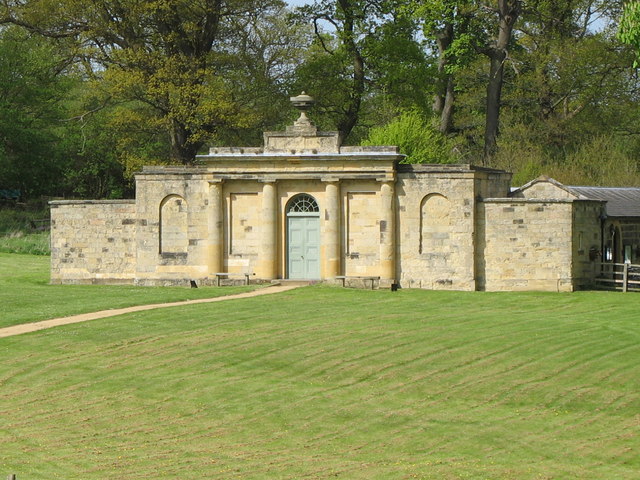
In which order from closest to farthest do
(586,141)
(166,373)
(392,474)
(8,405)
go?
(392,474)
(8,405)
(166,373)
(586,141)

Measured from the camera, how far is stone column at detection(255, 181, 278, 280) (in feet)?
128

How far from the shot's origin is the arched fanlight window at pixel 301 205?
129 feet

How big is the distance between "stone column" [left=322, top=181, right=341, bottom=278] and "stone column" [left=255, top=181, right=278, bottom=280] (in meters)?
1.75

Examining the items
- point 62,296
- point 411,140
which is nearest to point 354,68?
point 411,140

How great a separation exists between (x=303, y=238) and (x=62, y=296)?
28.7ft

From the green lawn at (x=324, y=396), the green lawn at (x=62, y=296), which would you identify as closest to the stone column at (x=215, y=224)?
the green lawn at (x=62, y=296)

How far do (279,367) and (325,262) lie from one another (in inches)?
591

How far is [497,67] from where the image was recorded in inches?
2244

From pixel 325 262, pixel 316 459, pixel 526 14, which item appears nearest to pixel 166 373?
pixel 316 459

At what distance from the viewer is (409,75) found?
59281 millimetres

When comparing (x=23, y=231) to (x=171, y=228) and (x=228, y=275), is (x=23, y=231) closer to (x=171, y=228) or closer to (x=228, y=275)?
(x=171, y=228)

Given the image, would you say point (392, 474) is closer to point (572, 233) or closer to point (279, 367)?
point (279, 367)

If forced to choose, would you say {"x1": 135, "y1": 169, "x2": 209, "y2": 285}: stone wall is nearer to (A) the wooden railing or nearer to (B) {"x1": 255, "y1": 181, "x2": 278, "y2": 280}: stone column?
(B) {"x1": 255, "y1": 181, "x2": 278, "y2": 280}: stone column

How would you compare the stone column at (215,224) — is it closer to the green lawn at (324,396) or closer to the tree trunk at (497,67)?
the green lawn at (324,396)
